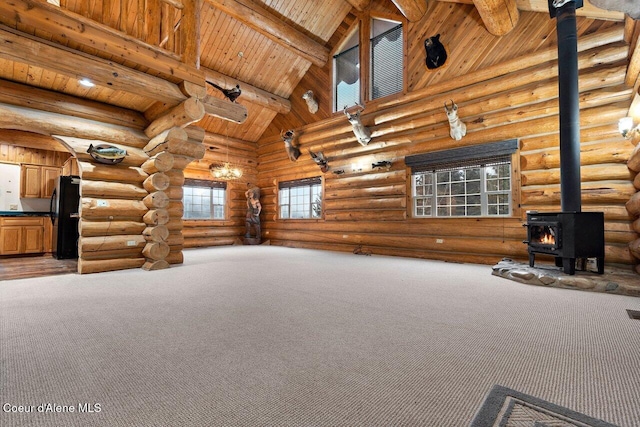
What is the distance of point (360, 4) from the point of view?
26.8 ft

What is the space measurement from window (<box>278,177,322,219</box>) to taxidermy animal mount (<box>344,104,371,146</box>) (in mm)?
1992

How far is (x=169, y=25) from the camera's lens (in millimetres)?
5020

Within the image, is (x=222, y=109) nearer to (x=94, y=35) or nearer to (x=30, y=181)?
(x=94, y=35)

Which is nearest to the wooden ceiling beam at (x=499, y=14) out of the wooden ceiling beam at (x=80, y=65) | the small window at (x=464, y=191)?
the small window at (x=464, y=191)

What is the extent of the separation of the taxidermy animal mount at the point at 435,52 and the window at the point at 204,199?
7.32 metres

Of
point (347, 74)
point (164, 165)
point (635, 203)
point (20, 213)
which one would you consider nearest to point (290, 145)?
point (347, 74)

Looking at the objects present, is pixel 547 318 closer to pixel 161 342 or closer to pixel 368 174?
pixel 161 342

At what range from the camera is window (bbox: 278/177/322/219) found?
9.48m

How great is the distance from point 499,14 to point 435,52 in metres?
1.50

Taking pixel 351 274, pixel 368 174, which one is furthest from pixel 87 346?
pixel 368 174

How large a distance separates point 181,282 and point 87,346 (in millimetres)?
2203

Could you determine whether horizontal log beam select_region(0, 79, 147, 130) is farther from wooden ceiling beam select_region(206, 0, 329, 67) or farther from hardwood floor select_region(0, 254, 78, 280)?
wooden ceiling beam select_region(206, 0, 329, 67)

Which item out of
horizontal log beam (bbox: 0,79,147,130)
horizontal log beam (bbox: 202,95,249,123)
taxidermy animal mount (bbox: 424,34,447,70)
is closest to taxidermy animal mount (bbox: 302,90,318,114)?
horizontal log beam (bbox: 202,95,249,123)

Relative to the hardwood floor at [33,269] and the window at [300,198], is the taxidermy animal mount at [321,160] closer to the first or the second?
the window at [300,198]
